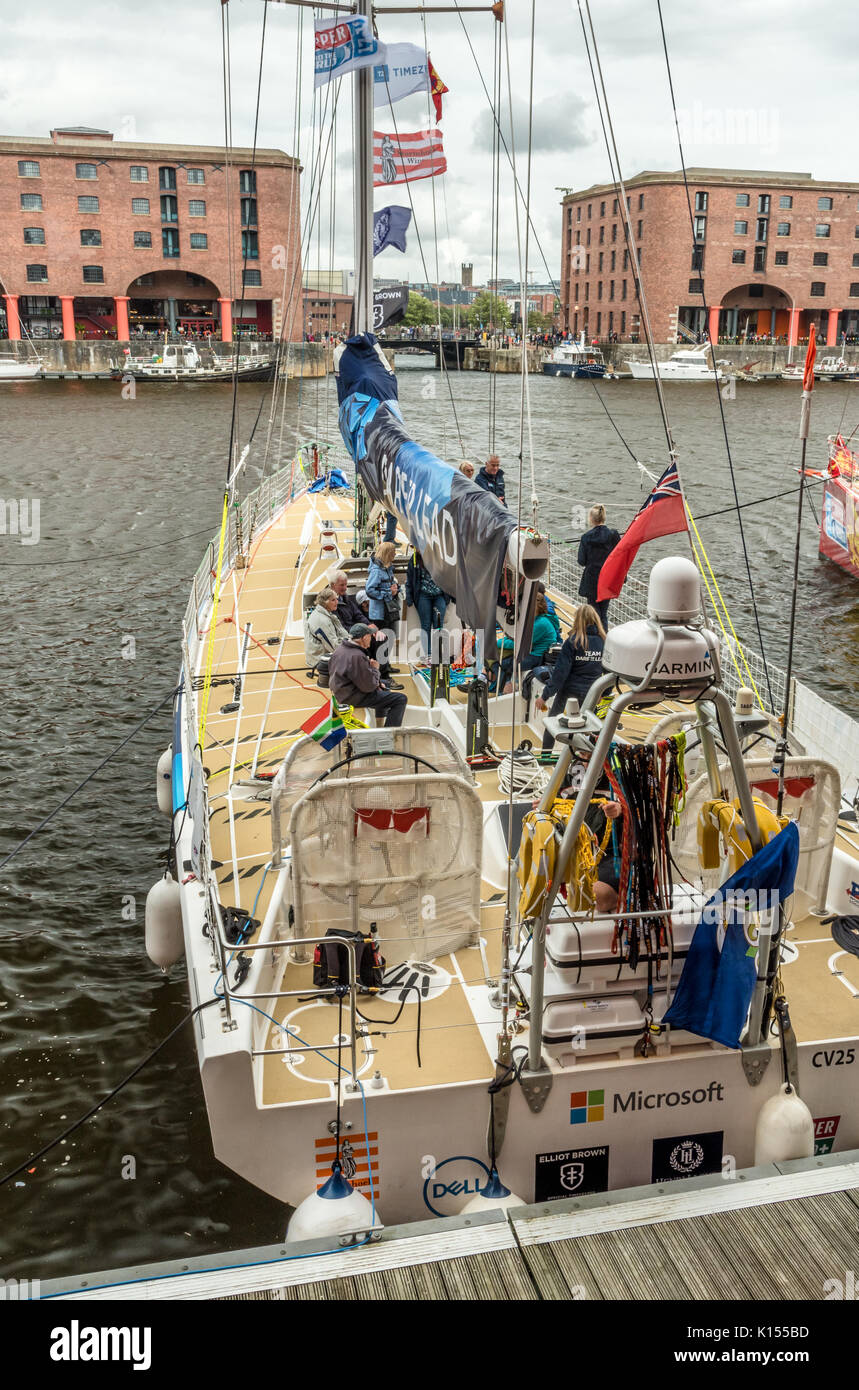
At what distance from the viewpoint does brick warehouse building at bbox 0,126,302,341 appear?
240 ft

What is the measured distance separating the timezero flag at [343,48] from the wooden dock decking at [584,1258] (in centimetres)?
1111

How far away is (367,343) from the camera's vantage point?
481 inches

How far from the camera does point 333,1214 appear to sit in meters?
5.53

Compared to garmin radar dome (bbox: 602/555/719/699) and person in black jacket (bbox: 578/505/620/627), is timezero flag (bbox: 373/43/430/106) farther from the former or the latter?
garmin radar dome (bbox: 602/555/719/699)

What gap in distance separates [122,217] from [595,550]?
3002 inches

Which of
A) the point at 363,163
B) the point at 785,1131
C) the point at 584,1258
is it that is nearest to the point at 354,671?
the point at 785,1131

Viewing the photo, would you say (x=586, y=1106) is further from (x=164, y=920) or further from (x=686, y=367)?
(x=686, y=367)

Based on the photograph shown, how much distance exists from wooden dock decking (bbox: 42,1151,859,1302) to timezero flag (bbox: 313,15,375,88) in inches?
437

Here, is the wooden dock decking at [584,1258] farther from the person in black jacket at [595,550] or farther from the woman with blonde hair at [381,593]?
the woman with blonde hair at [381,593]

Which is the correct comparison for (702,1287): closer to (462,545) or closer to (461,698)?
(462,545)

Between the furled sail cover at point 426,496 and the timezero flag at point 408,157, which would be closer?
the furled sail cover at point 426,496

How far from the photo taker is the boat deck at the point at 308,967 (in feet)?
20.5

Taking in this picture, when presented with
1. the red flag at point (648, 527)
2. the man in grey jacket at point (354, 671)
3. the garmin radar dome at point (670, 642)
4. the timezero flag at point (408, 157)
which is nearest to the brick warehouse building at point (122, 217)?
the timezero flag at point (408, 157)

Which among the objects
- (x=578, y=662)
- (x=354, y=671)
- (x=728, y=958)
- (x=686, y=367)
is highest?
(x=686, y=367)
